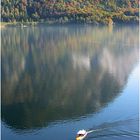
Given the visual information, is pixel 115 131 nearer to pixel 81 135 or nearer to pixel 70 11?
pixel 81 135

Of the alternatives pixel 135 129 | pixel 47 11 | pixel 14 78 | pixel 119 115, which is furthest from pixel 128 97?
pixel 47 11

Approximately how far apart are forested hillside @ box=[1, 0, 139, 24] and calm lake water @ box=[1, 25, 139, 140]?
3711cm

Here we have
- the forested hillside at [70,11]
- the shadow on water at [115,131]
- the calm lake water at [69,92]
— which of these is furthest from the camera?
the forested hillside at [70,11]

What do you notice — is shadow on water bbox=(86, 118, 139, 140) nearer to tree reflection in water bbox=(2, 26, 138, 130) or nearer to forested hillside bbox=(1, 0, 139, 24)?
tree reflection in water bbox=(2, 26, 138, 130)

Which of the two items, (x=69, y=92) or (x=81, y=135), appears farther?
(x=69, y=92)

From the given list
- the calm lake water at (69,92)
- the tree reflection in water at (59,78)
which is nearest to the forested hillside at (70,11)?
the tree reflection in water at (59,78)

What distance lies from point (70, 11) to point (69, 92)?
196ft

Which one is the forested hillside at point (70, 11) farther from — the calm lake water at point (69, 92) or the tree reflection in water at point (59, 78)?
the calm lake water at point (69, 92)

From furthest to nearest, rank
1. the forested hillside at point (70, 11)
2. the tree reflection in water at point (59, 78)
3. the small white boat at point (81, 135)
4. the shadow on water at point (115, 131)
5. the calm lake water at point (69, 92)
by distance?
the forested hillside at point (70, 11) → the tree reflection in water at point (59, 78) → the calm lake water at point (69, 92) → the shadow on water at point (115, 131) → the small white boat at point (81, 135)

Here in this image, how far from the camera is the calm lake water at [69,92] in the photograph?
66.4 ft

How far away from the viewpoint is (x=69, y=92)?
88.6ft

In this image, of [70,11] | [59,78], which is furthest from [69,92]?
[70,11]

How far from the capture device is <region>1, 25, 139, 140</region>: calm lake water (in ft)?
66.4

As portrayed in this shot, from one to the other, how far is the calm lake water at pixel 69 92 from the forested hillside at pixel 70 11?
3711 cm
